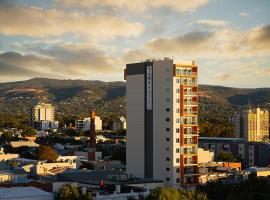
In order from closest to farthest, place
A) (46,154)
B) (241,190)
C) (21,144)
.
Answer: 1. (241,190)
2. (46,154)
3. (21,144)

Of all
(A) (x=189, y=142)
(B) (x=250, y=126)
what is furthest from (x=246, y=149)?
(A) (x=189, y=142)

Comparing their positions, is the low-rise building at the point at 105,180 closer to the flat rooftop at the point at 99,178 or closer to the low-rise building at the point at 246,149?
the flat rooftop at the point at 99,178

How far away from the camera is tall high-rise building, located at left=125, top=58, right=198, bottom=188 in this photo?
7438 centimetres

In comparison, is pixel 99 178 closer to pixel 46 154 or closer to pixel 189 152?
pixel 189 152

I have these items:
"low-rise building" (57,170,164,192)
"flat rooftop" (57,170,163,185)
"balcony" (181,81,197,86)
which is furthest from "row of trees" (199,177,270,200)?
"balcony" (181,81,197,86)

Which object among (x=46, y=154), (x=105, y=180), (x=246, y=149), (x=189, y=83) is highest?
(x=189, y=83)

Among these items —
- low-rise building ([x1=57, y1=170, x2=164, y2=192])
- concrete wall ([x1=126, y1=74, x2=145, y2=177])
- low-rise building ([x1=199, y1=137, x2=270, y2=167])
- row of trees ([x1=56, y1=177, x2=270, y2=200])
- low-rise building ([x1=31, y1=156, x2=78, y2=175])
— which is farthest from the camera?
low-rise building ([x1=199, y1=137, x2=270, y2=167])

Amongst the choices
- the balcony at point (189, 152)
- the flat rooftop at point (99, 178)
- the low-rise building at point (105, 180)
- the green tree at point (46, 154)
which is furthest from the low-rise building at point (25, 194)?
the green tree at point (46, 154)

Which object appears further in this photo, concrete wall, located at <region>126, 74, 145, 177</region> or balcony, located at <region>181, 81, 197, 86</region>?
concrete wall, located at <region>126, 74, 145, 177</region>

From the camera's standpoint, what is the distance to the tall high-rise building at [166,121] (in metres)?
74.4

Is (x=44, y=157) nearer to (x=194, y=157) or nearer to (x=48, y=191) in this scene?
(x=194, y=157)

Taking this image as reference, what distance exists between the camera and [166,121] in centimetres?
7494

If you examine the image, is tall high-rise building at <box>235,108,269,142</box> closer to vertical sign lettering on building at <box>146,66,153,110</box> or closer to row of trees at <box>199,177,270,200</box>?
vertical sign lettering on building at <box>146,66,153,110</box>

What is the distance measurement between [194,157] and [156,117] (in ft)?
24.0
